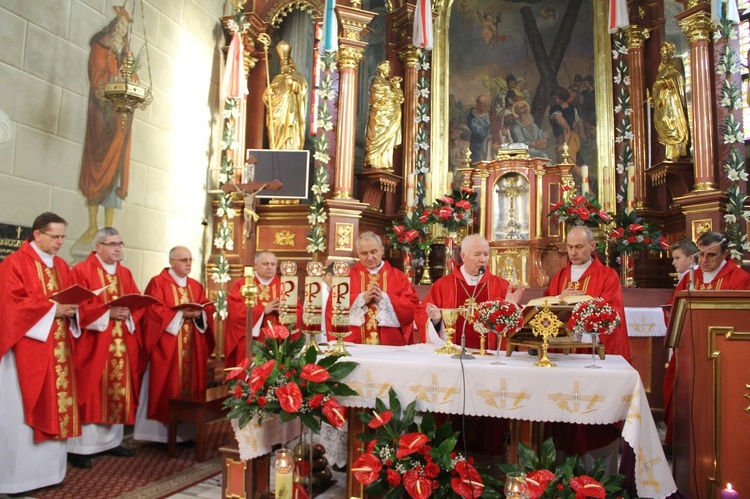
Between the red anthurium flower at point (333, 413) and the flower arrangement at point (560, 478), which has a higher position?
the red anthurium flower at point (333, 413)

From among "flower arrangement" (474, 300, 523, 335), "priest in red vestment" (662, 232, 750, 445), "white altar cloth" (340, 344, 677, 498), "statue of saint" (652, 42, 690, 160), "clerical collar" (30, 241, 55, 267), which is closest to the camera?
"white altar cloth" (340, 344, 677, 498)

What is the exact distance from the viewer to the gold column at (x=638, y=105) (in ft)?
31.4

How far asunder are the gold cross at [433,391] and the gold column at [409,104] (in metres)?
6.84

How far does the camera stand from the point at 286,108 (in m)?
9.60

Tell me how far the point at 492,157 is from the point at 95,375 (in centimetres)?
721

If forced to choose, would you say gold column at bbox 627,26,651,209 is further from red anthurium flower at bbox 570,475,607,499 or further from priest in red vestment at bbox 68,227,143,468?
priest in red vestment at bbox 68,227,143,468

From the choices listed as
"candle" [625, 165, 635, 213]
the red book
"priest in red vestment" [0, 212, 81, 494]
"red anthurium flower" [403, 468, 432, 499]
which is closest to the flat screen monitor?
the red book

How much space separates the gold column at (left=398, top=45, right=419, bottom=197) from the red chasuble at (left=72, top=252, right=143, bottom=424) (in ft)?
17.7

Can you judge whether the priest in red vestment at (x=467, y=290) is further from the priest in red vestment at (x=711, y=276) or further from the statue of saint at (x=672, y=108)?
the statue of saint at (x=672, y=108)

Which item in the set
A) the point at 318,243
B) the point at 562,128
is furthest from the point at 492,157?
the point at 318,243

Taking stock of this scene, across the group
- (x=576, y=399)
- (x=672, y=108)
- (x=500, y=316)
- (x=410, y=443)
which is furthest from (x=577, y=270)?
(x=672, y=108)

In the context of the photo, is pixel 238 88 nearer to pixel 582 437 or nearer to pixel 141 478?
pixel 141 478

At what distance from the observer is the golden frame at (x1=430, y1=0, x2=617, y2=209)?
9836 mm

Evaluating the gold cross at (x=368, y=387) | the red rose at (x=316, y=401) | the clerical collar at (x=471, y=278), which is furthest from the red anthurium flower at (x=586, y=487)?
the clerical collar at (x=471, y=278)
